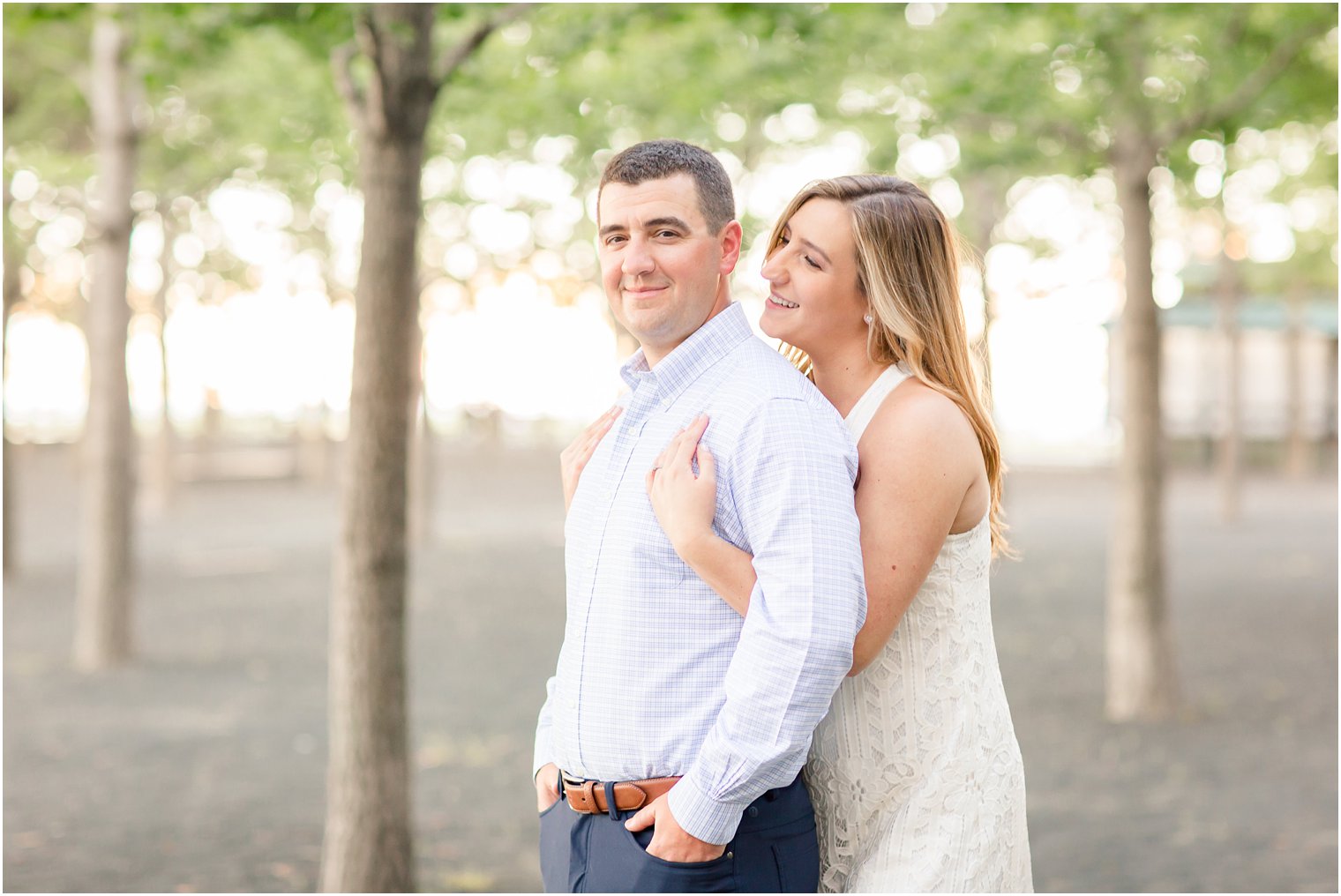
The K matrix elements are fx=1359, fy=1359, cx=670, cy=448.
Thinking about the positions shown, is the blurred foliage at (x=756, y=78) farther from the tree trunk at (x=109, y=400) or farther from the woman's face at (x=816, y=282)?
the woman's face at (x=816, y=282)

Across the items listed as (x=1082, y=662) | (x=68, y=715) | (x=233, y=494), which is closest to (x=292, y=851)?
(x=68, y=715)

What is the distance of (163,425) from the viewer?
66.9 ft

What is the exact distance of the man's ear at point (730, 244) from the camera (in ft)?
7.80

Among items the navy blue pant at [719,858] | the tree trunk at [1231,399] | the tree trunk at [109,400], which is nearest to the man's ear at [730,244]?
the navy blue pant at [719,858]

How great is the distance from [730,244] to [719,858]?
1046 millimetres

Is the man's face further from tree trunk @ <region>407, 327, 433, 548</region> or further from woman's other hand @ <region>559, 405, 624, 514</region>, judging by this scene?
tree trunk @ <region>407, 327, 433, 548</region>

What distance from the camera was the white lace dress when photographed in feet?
7.61

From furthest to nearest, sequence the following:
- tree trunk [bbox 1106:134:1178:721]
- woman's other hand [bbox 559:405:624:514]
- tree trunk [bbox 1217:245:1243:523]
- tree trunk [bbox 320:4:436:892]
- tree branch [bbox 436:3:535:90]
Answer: tree trunk [bbox 1217:245:1243:523] < tree trunk [bbox 1106:134:1178:721] < tree branch [bbox 436:3:535:90] < tree trunk [bbox 320:4:436:892] < woman's other hand [bbox 559:405:624:514]

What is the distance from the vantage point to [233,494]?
1049 inches

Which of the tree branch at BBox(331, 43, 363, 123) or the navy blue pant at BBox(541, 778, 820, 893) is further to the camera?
the tree branch at BBox(331, 43, 363, 123)

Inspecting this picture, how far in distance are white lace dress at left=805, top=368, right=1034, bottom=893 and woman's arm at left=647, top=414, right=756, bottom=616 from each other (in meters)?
0.31

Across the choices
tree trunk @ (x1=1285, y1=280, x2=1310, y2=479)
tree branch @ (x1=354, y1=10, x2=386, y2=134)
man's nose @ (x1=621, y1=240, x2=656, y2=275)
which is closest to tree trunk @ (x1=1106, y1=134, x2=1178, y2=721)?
tree branch @ (x1=354, y1=10, x2=386, y2=134)

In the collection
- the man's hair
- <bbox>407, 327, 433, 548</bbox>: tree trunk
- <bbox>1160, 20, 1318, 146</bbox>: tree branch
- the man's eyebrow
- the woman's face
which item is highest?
<bbox>1160, 20, 1318, 146</bbox>: tree branch

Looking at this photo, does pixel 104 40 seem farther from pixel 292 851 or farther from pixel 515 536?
pixel 515 536
